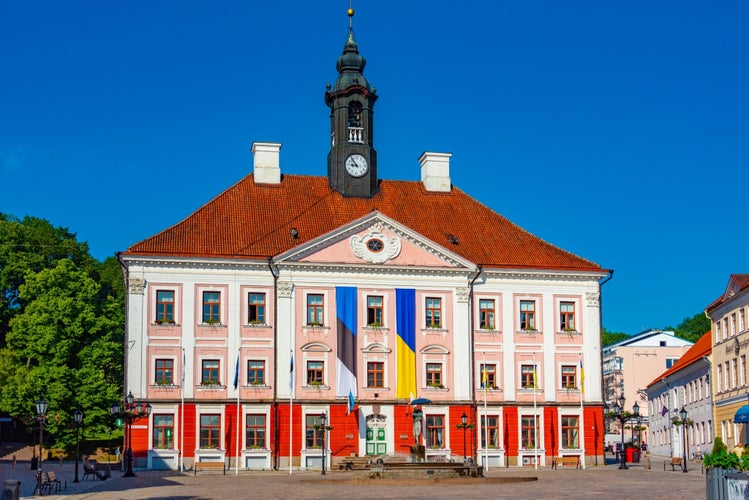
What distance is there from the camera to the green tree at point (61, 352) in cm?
7031

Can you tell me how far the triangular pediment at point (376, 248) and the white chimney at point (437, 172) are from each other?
768cm

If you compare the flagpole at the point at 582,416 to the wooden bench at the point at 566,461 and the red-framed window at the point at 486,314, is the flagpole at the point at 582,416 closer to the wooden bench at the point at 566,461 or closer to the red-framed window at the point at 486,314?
the wooden bench at the point at 566,461

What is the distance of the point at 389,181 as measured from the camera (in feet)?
224

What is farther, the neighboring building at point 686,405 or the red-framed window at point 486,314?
the neighboring building at point 686,405

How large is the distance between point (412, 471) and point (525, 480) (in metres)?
4.66

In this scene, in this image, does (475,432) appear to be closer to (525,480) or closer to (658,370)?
(525,480)

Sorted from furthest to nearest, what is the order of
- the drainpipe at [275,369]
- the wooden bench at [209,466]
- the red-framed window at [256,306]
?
the red-framed window at [256,306] < the drainpipe at [275,369] < the wooden bench at [209,466]

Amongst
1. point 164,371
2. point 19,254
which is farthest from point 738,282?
point 19,254

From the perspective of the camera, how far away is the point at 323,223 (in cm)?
6319

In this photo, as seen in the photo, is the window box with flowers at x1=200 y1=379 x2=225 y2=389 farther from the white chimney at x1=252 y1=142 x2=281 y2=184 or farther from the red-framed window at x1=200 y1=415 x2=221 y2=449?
the white chimney at x1=252 y1=142 x2=281 y2=184

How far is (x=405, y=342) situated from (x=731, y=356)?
19.9 metres

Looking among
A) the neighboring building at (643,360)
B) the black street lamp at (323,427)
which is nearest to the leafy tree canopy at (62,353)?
the black street lamp at (323,427)

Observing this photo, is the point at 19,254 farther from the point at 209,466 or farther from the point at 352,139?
the point at 209,466

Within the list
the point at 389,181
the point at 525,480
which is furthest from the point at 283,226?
the point at 525,480
